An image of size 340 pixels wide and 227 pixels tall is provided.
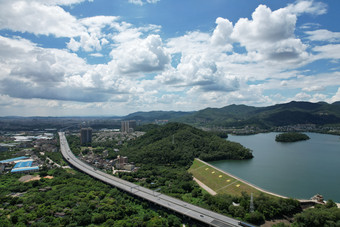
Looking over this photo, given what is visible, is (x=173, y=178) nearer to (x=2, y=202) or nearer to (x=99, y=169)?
(x=99, y=169)

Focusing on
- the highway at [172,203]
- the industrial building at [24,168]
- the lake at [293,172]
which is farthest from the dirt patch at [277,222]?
the industrial building at [24,168]

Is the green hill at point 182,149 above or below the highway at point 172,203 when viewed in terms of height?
above

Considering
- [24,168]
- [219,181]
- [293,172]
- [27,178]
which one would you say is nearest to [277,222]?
[219,181]

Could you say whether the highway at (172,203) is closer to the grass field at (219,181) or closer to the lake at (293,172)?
the grass field at (219,181)

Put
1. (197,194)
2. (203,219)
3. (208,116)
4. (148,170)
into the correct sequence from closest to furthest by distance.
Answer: (203,219) < (197,194) < (148,170) < (208,116)

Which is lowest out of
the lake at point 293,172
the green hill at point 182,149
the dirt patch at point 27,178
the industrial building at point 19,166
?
the lake at point 293,172

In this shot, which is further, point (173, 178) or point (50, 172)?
point (50, 172)

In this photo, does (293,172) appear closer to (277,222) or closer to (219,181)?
(219,181)

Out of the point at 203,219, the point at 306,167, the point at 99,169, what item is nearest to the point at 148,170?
the point at 99,169
